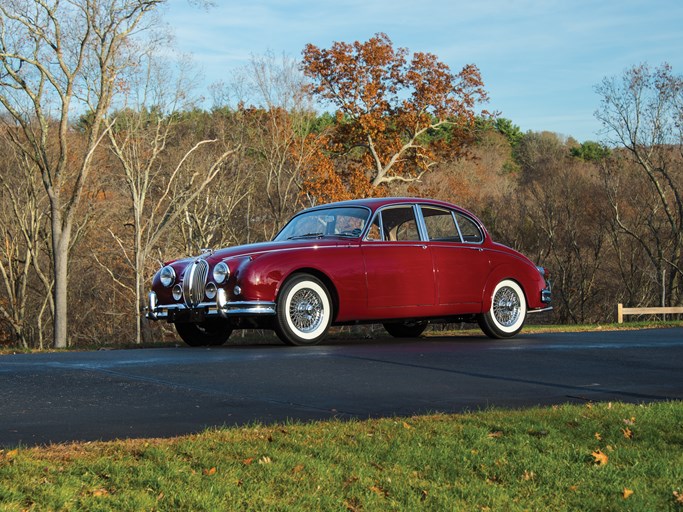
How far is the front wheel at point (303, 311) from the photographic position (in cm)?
1120

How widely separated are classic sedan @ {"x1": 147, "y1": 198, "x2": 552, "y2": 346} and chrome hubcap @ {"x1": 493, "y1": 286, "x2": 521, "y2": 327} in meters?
0.01

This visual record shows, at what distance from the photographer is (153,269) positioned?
3703cm

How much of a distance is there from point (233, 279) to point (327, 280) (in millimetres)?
1208

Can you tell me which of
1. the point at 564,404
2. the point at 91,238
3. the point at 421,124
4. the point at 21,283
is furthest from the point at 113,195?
the point at 564,404

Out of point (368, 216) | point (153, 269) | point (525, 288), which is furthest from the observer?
point (153, 269)

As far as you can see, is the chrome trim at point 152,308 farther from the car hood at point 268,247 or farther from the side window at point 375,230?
the side window at point 375,230

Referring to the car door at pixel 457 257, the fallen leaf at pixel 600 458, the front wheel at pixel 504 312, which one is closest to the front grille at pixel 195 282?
the car door at pixel 457 257

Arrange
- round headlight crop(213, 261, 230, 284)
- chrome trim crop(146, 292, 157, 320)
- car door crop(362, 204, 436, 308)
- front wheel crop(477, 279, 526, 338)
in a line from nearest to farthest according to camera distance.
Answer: round headlight crop(213, 261, 230, 284)
car door crop(362, 204, 436, 308)
chrome trim crop(146, 292, 157, 320)
front wheel crop(477, 279, 526, 338)

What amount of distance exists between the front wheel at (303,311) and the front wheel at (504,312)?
2742 millimetres

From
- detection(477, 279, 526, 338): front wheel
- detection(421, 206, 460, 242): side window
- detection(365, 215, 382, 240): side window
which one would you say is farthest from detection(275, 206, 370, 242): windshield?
detection(477, 279, 526, 338): front wheel

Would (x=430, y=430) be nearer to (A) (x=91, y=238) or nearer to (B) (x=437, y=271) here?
(B) (x=437, y=271)

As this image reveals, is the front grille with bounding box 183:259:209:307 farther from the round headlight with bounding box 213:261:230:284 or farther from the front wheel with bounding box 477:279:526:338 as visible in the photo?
the front wheel with bounding box 477:279:526:338

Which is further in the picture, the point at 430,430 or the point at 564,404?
the point at 564,404

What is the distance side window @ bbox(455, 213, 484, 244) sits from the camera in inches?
514
